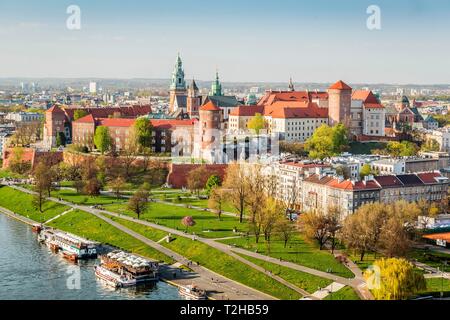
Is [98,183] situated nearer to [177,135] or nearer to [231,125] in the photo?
[177,135]

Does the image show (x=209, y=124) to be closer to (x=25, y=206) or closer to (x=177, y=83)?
(x=25, y=206)

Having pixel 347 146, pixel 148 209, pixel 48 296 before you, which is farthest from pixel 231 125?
pixel 48 296

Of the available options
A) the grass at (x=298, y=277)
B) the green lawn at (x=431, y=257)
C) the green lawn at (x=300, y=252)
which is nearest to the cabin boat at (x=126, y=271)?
the grass at (x=298, y=277)

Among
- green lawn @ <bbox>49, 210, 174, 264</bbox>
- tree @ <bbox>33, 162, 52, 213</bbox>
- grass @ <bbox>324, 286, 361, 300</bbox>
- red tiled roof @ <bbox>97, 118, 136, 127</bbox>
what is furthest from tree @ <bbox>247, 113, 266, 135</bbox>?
grass @ <bbox>324, 286, 361, 300</bbox>

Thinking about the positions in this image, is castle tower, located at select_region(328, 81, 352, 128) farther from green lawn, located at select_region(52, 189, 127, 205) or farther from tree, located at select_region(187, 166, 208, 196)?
green lawn, located at select_region(52, 189, 127, 205)

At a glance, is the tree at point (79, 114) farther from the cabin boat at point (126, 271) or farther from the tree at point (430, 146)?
the cabin boat at point (126, 271)
